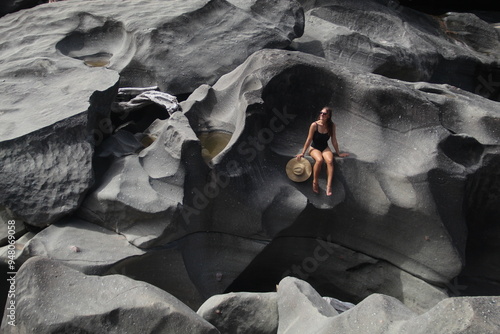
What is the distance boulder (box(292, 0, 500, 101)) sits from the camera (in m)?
8.12

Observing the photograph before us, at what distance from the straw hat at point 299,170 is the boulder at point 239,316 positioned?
1680 mm

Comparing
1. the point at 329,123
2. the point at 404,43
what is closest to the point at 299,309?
the point at 329,123

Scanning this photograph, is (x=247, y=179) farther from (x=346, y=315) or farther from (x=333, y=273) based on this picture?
(x=346, y=315)

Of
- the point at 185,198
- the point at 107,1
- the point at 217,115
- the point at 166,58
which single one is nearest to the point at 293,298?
the point at 185,198

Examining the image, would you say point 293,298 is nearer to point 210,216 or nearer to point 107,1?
point 210,216

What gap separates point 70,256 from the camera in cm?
493

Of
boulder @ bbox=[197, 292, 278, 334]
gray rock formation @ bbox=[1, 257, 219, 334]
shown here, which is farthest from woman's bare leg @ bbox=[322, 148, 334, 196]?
gray rock formation @ bbox=[1, 257, 219, 334]

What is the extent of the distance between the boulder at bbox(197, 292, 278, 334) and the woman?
167cm

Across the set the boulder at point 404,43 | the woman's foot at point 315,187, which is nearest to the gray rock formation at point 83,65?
the boulder at point 404,43

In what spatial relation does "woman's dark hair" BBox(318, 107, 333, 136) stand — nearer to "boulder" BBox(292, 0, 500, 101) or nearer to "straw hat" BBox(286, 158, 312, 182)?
"straw hat" BBox(286, 158, 312, 182)

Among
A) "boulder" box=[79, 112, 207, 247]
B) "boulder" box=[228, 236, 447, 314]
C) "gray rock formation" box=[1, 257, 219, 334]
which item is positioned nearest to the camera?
"gray rock formation" box=[1, 257, 219, 334]

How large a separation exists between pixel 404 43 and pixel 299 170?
3.67m

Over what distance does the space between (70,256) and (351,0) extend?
18.7 ft

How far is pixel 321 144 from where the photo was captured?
5.64 meters
